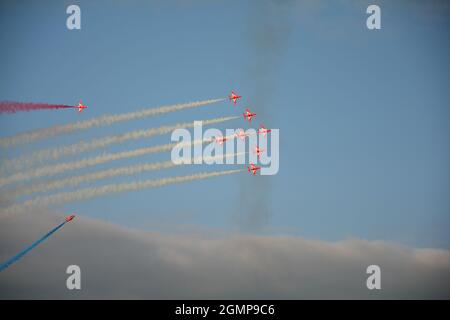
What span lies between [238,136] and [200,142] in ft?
24.4
